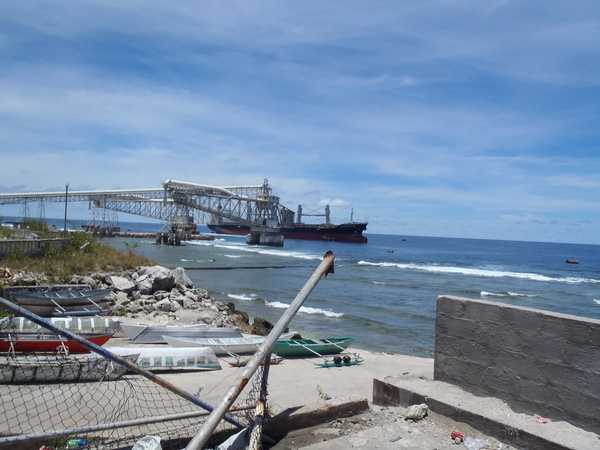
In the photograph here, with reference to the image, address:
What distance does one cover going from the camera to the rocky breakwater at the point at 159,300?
17922mm

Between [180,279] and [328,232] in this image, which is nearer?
[180,279]

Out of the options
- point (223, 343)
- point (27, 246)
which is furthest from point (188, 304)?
point (27, 246)

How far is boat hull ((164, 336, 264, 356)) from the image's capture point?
499 inches

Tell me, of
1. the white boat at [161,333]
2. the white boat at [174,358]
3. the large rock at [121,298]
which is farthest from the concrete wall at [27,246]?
the white boat at [174,358]

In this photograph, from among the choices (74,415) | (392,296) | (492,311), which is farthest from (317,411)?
(392,296)

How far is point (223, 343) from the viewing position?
13328mm

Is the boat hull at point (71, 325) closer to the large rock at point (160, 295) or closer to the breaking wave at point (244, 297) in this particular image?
the large rock at point (160, 295)

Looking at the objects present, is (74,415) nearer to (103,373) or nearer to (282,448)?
(103,373)

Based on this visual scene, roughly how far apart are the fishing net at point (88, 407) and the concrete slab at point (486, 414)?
5.63 feet

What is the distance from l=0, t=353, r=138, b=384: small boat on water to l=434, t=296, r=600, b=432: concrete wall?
5151mm

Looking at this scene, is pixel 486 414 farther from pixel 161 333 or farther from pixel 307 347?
pixel 161 333

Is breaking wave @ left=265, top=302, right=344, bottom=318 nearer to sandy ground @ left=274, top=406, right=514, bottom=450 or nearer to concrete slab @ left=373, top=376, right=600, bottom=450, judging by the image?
concrete slab @ left=373, top=376, right=600, bottom=450

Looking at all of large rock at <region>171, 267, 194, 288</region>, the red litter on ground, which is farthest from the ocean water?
the red litter on ground

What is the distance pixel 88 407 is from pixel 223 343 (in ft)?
20.5
